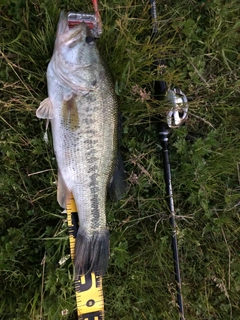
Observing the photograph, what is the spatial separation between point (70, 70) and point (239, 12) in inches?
70.6

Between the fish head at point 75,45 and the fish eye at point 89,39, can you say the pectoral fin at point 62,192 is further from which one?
the fish eye at point 89,39

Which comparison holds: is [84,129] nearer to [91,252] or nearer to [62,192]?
[62,192]

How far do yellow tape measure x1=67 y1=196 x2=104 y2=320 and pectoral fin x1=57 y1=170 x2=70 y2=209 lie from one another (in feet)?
0.12

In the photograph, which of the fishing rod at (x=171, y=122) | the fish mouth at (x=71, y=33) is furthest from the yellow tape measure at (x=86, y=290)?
the fish mouth at (x=71, y=33)

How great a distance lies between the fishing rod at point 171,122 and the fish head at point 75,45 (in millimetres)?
662

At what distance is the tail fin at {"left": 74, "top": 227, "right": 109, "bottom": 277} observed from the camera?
2430 mm

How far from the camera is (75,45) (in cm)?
223

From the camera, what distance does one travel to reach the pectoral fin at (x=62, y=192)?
247 centimetres

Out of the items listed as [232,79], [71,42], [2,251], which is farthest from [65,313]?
[232,79]

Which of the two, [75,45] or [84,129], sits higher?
[75,45]

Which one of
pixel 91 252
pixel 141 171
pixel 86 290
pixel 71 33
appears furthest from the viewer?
pixel 141 171

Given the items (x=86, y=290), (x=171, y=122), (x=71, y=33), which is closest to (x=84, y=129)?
(x=71, y=33)

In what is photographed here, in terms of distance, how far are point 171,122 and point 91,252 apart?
1115mm

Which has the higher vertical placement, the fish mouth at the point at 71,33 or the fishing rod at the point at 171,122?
the fish mouth at the point at 71,33
